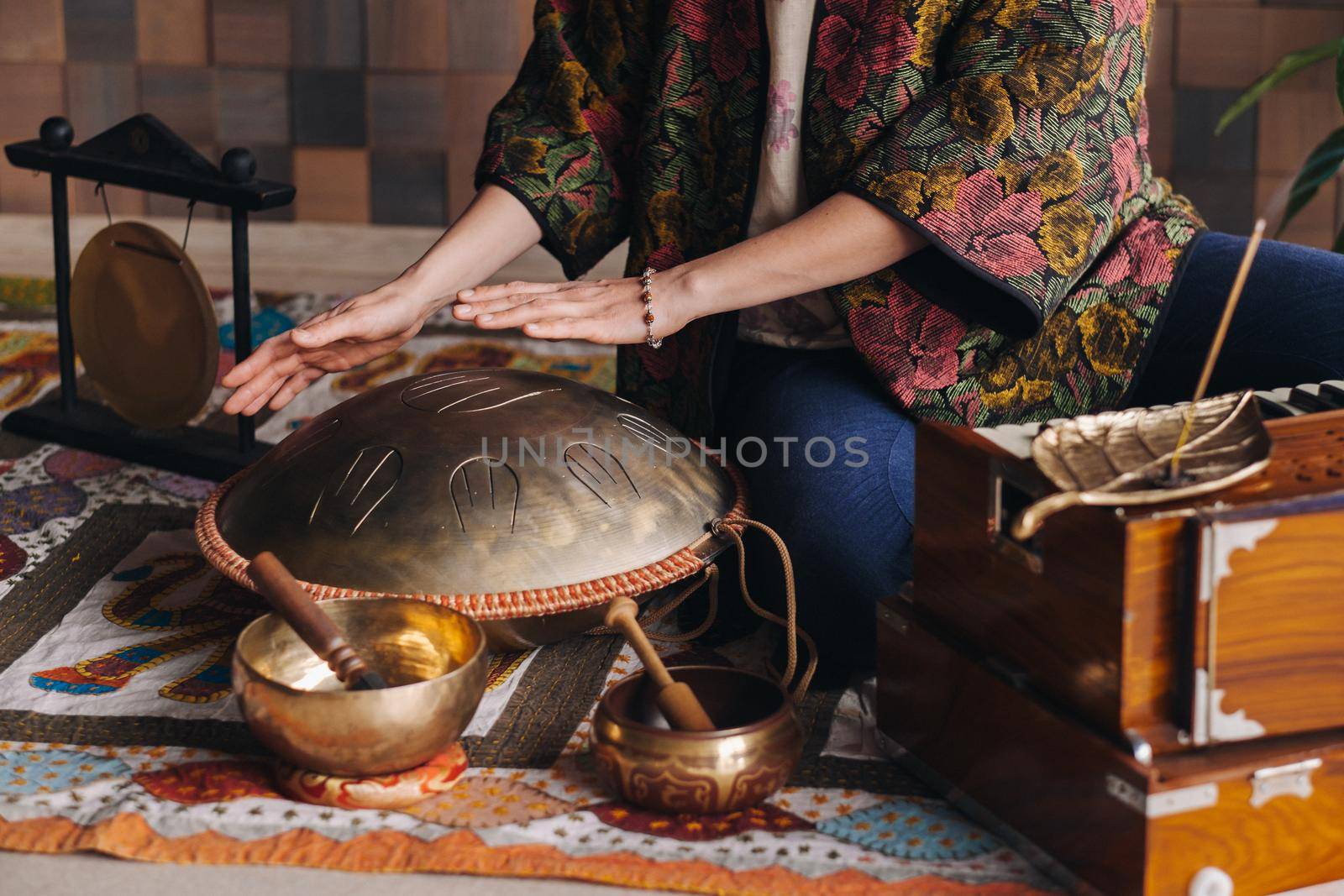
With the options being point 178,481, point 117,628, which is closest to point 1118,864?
point 117,628

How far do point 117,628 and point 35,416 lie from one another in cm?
Result: 79

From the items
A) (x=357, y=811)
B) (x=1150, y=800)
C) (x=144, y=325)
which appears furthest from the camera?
(x=144, y=325)

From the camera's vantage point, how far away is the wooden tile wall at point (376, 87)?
3199mm

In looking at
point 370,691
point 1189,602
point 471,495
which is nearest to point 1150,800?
point 1189,602

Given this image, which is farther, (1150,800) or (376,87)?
(376,87)

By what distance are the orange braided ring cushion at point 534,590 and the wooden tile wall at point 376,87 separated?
2085 mm

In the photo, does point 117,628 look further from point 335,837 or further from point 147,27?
point 147,27

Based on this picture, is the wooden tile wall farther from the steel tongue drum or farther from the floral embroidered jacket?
the steel tongue drum

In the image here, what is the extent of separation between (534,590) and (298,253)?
2180mm

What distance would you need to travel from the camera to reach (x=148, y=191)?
2.18 meters

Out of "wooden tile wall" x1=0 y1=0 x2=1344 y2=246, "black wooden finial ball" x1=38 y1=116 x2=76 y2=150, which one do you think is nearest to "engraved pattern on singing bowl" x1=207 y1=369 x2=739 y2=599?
"black wooden finial ball" x1=38 y1=116 x2=76 y2=150

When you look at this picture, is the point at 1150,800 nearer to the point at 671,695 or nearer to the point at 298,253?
the point at 671,695

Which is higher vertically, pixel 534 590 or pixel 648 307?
pixel 648 307

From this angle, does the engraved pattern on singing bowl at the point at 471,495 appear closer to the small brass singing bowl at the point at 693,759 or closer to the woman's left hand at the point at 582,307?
the woman's left hand at the point at 582,307
